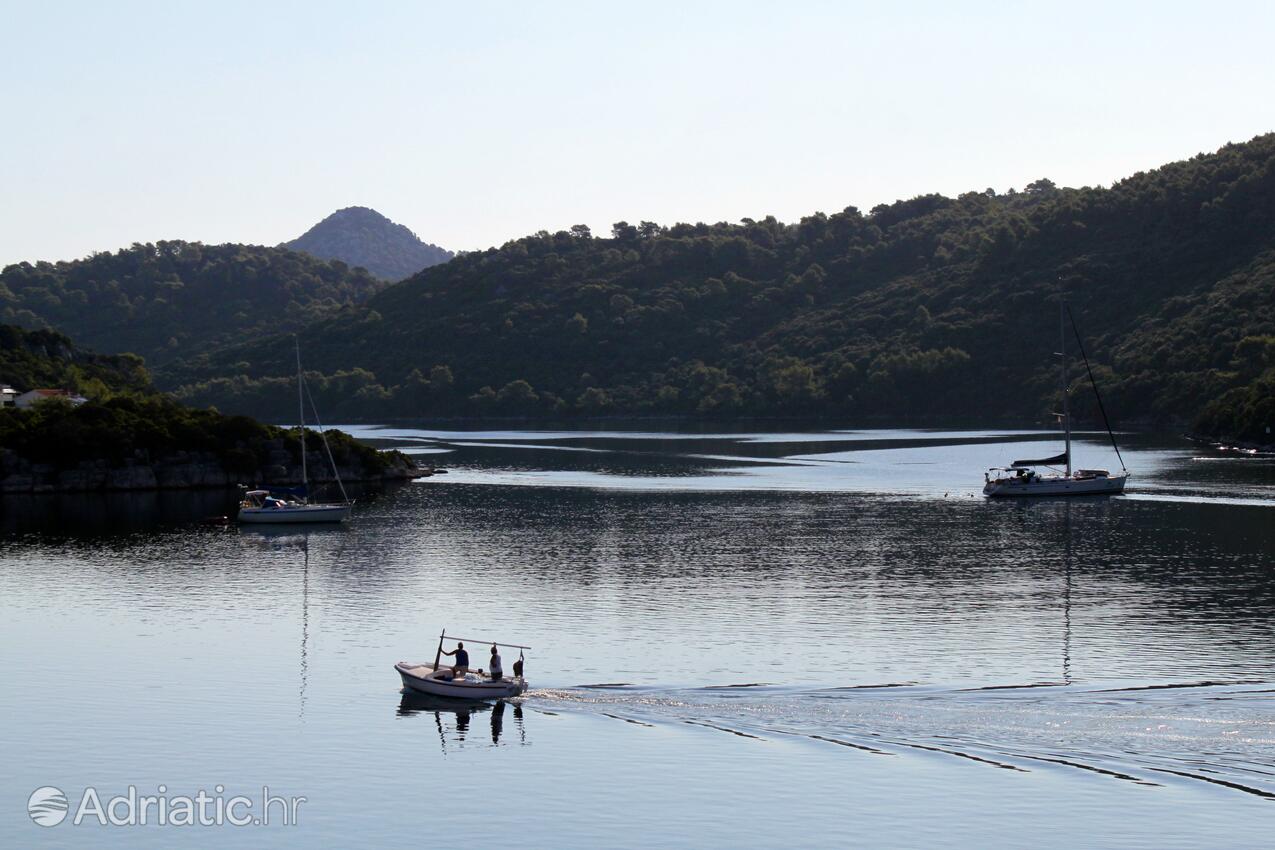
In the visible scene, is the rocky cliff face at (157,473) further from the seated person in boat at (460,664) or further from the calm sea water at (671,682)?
the seated person in boat at (460,664)

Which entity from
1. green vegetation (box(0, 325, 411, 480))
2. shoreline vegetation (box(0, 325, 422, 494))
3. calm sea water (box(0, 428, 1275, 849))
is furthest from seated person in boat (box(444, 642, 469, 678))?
green vegetation (box(0, 325, 411, 480))

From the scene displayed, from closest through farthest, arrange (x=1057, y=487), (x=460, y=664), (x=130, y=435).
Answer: (x=460, y=664), (x=1057, y=487), (x=130, y=435)

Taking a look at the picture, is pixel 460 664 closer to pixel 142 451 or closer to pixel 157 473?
pixel 157 473

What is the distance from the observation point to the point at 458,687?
5478 cm

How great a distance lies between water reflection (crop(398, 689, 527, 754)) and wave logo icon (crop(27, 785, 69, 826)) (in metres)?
12.4

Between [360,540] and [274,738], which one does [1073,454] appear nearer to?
[360,540]

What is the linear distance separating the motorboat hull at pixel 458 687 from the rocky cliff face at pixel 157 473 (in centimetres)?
9222

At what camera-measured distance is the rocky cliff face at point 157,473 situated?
139625mm

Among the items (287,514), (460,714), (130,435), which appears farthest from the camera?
(130,435)

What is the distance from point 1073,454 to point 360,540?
106681 mm

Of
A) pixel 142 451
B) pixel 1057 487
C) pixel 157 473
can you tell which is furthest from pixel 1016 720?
pixel 142 451

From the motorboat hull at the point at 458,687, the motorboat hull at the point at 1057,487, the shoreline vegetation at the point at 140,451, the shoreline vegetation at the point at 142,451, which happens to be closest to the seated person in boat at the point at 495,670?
the motorboat hull at the point at 458,687

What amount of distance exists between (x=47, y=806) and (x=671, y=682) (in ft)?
76.4

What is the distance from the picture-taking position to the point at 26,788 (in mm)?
44812
